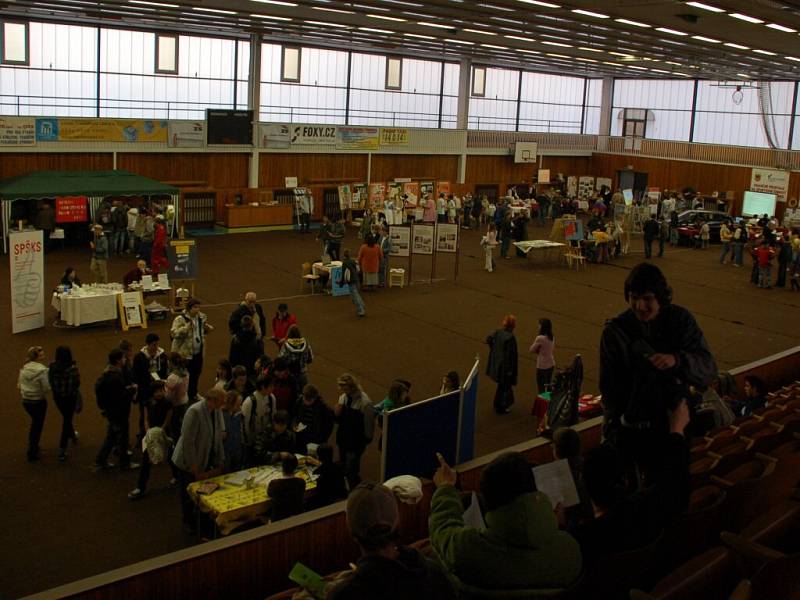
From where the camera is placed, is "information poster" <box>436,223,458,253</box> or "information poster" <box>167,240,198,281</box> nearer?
"information poster" <box>167,240,198,281</box>

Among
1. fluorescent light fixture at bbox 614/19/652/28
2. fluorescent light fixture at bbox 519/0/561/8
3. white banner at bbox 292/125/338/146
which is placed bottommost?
white banner at bbox 292/125/338/146

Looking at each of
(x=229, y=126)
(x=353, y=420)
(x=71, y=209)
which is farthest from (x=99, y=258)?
(x=229, y=126)

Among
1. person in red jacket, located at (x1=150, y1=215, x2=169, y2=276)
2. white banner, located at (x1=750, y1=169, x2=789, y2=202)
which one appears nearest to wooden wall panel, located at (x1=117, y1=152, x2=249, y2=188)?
person in red jacket, located at (x1=150, y1=215, x2=169, y2=276)

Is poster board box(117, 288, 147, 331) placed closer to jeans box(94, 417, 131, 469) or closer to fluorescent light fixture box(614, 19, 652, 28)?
jeans box(94, 417, 131, 469)

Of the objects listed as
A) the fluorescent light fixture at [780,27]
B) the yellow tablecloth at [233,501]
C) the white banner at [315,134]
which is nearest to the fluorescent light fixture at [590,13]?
the fluorescent light fixture at [780,27]

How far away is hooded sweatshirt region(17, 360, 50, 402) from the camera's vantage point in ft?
31.2

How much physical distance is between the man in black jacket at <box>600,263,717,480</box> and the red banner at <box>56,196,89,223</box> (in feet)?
73.0

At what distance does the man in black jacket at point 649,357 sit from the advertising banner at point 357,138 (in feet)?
95.2

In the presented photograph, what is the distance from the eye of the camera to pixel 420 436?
7.46 m

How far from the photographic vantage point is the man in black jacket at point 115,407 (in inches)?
363

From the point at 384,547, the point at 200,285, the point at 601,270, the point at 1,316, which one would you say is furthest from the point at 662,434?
the point at 601,270

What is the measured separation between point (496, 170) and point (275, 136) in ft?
41.1

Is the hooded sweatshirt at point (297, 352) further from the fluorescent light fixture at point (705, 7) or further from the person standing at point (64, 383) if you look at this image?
the fluorescent light fixture at point (705, 7)

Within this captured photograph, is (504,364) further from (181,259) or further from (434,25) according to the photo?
(434,25)
